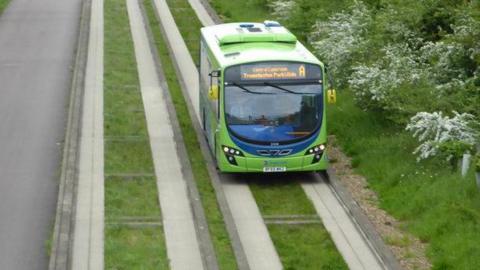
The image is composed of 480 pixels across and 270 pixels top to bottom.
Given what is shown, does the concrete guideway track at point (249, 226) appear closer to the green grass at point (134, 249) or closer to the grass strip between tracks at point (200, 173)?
the grass strip between tracks at point (200, 173)

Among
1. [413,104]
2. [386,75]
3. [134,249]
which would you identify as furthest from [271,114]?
[134,249]

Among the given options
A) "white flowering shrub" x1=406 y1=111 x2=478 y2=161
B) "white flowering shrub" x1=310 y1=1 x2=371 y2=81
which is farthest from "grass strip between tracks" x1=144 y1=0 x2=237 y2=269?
"white flowering shrub" x1=406 y1=111 x2=478 y2=161

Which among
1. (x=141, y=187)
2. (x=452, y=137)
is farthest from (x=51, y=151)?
(x=452, y=137)

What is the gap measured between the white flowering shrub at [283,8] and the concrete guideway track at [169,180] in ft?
21.5

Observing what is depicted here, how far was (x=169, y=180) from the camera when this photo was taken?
23469 millimetres

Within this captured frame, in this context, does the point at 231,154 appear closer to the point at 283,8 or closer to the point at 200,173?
the point at 200,173

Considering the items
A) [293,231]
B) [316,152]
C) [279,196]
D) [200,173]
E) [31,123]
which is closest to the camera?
[293,231]

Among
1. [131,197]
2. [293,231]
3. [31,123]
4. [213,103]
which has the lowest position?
[31,123]

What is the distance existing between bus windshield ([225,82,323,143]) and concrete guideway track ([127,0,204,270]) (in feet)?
6.34

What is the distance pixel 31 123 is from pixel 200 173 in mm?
7633

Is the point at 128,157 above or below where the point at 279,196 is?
below

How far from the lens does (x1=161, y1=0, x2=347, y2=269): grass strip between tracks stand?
18.4 m

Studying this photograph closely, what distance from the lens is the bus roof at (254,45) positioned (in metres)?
23.3

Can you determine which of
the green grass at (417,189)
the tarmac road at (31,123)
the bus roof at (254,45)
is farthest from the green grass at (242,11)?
the green grass at (417,189)
